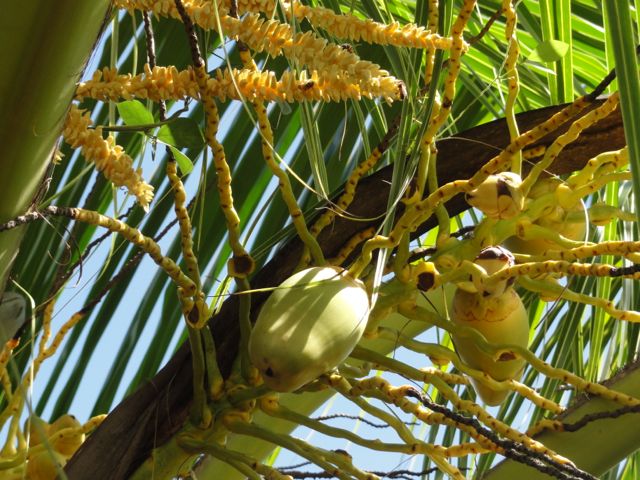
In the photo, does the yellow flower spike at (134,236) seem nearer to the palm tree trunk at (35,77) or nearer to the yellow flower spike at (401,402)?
the palm tree trunk at (35,77)

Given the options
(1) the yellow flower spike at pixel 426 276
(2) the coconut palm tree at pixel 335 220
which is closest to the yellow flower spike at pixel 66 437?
(2) the coconut palm tree at pixel 335 220

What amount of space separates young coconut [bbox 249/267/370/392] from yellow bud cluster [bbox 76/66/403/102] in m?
0.14

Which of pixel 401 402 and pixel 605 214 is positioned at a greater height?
pixel 605 214

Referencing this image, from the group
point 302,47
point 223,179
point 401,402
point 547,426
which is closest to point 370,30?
point 302,47

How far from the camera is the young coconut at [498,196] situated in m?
0.70

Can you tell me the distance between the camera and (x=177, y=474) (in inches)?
31.1

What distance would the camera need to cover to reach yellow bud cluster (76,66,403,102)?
1.71ft

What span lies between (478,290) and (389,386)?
0.10 meters

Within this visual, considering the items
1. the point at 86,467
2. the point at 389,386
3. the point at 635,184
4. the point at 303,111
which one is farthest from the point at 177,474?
the point at 635,184

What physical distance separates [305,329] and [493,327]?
22 centimetres

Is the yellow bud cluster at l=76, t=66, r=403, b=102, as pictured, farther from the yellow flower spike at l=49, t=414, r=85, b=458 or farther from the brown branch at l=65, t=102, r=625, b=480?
the yellow flower spike at l=49, t=414, r=85, b=458

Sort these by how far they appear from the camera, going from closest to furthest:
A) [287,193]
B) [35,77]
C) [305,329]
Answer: [35,77]
[305,329]
[287,193]

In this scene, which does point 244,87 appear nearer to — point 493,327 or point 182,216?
point 182,216

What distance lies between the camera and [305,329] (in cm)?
60
